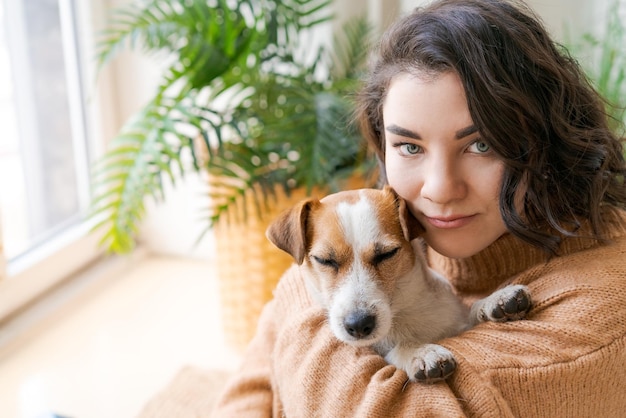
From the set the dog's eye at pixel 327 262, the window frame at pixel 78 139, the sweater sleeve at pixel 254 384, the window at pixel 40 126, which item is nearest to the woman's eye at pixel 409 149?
the dog's eye at pixel 327 262

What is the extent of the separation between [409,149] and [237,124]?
35.7 inches

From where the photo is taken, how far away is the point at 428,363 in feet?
3.70

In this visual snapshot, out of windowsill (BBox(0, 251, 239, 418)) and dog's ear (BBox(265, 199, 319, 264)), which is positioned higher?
dog's ear (BBox(265, 199, 319, 264))

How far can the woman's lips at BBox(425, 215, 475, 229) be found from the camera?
1.22m

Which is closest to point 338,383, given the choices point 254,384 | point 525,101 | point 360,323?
point 360,323

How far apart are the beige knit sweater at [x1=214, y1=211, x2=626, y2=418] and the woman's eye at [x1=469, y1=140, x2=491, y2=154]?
8.1 inches

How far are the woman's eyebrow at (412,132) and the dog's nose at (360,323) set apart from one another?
0.99ft

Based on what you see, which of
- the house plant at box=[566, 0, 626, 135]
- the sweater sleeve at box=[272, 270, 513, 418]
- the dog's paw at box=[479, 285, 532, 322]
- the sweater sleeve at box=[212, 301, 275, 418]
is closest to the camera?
the sweater sleeve at box=[272, 270, 513, 418]

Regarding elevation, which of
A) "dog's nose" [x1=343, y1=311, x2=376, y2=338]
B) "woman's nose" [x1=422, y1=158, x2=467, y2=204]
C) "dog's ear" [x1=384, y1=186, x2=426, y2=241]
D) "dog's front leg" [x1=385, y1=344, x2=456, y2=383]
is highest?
"woman's nose" [x1=422, y1=158, x2=467, y2=204]

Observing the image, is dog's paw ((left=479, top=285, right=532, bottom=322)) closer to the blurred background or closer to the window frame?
the blurred background

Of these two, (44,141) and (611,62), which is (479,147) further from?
(44,141)

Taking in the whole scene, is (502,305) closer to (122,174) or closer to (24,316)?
(122,174)

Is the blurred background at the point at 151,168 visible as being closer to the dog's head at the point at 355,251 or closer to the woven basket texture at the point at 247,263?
the woven basket texture at the point at 247,263

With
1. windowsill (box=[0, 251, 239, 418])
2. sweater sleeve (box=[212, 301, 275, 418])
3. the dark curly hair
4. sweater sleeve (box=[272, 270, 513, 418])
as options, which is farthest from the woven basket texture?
the dark curly hair
